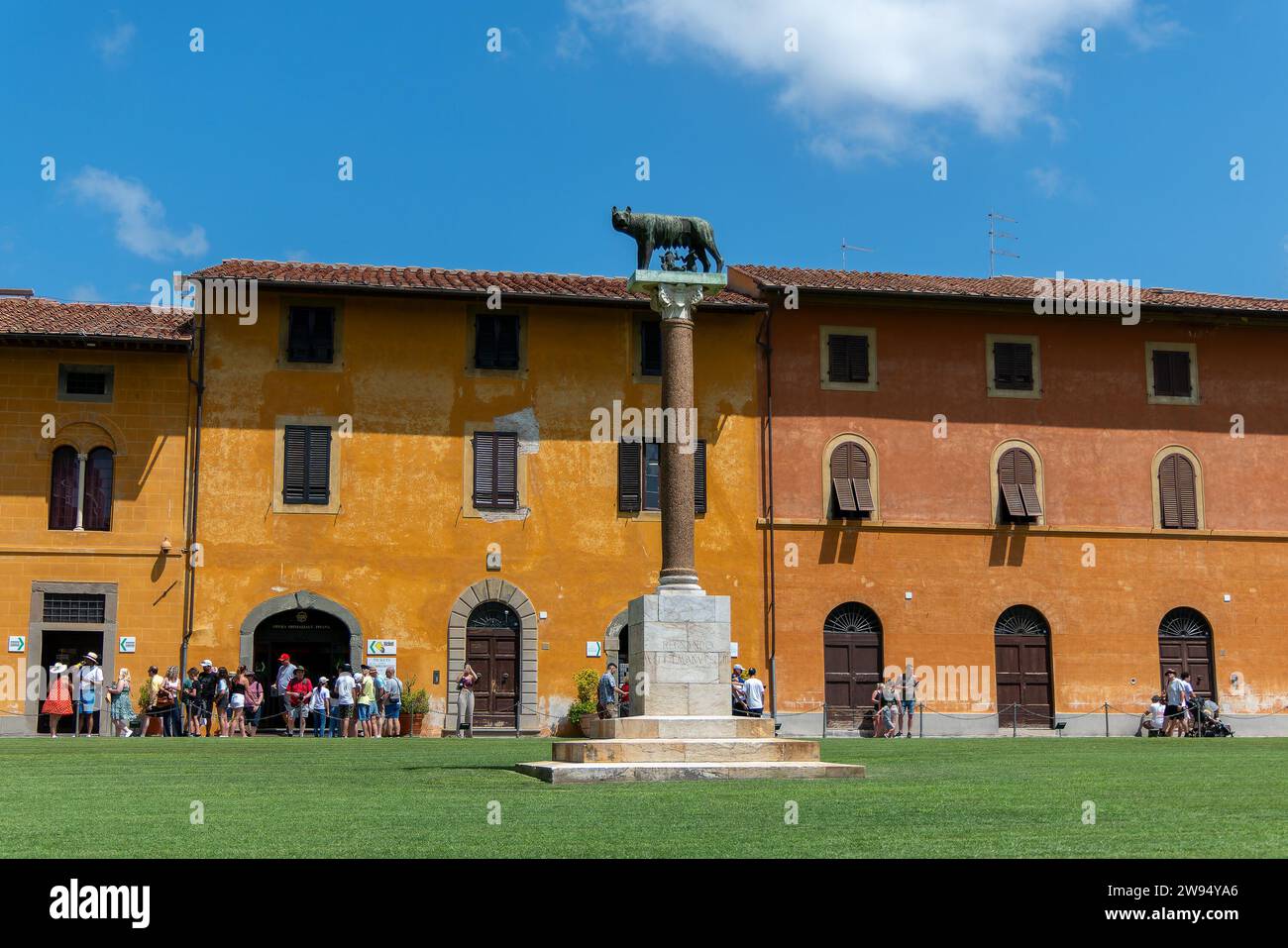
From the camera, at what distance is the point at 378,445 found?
32.0m

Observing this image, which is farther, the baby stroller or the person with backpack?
the baby stroller

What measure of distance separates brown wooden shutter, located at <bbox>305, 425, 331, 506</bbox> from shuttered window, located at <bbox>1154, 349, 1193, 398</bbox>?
1819cm

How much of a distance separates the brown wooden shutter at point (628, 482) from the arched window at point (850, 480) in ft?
13.3

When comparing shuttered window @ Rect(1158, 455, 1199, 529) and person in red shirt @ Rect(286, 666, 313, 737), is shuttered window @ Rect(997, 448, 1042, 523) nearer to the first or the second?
shuttered window @ Rect(1158, 455, 1199, 529)

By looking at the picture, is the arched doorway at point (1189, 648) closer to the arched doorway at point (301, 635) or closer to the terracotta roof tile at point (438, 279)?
the terracotta roof tile at point (438, 279)

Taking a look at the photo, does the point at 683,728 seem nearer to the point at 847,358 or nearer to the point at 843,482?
the point at 843,482

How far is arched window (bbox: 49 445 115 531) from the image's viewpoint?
30.8m

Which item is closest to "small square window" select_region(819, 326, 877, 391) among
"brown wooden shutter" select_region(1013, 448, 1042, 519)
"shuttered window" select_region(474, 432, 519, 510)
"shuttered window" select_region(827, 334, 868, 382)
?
"shuttered window" select_region(827, 334, 868, 382)

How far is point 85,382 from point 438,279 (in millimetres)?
7349

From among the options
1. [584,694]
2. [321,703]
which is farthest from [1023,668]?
[321,703]

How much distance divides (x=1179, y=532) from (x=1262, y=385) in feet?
13.6
